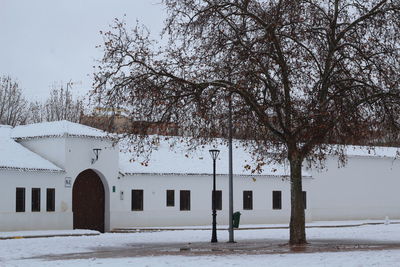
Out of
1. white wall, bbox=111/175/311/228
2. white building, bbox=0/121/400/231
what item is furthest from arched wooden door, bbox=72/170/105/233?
white wall, bbox=111/175/311/228

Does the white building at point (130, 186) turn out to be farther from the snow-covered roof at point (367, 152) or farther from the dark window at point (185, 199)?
the snow-covered roof at point (367, 152)

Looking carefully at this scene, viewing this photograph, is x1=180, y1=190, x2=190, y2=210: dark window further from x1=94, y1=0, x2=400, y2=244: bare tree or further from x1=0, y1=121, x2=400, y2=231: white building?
x1=94, y1=0, x2=400, y2=244: bare tree

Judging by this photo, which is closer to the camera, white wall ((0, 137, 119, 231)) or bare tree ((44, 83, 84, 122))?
white wall ((0, 137, 119, 231))

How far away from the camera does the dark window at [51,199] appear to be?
37.2 m

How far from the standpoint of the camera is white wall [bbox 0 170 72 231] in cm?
3519

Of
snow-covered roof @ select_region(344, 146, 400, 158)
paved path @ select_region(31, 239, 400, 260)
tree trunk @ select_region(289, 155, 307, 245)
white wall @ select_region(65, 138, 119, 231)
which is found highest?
snow-covered roof @ select_region(344, 146, 400, 158)

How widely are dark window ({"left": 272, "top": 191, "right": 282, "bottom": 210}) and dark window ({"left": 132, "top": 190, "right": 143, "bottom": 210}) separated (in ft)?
33.4

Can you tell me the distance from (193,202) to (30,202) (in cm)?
1239

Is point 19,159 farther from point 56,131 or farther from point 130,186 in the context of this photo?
point 130,186

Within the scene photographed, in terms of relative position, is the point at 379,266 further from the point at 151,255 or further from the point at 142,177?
the point at 142,177

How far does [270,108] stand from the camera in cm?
2762

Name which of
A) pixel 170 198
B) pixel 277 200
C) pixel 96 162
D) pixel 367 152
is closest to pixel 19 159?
pixel 96 162

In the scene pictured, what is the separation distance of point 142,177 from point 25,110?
31.1 meters

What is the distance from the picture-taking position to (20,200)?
35.9 m
